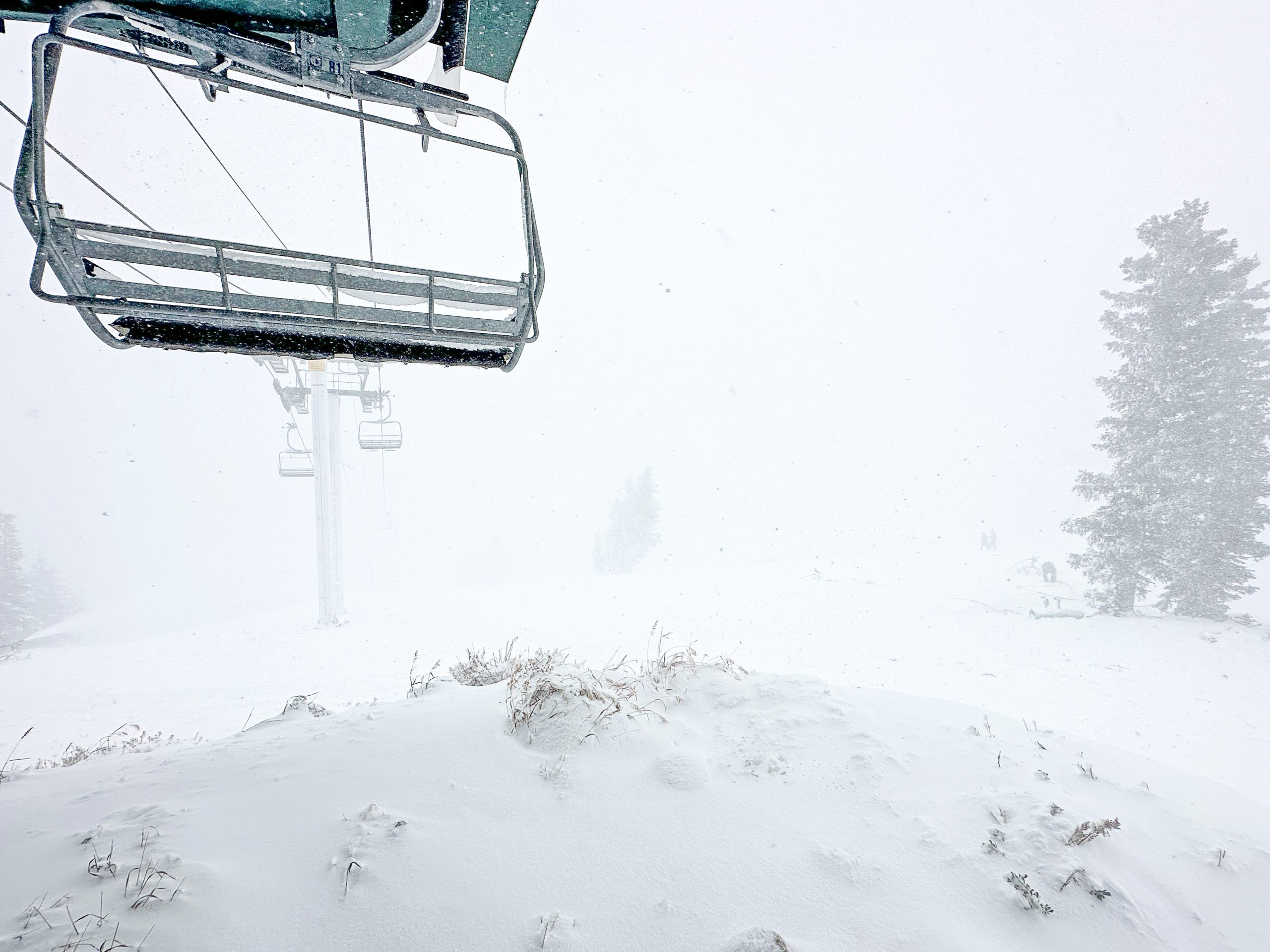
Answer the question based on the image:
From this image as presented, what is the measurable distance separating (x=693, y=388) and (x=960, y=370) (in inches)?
2573

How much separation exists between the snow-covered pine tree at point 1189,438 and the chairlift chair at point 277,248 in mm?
18282

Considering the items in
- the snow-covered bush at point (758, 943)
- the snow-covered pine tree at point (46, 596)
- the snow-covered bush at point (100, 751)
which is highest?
the snow-covered bush at point (758, 943)

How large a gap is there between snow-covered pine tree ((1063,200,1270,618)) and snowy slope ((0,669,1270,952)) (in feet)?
45.6

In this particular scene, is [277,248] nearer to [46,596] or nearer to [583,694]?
[583,694]

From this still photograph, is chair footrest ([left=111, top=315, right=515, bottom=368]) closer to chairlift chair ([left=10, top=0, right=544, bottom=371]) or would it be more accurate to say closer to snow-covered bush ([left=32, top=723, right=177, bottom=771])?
chairlift chair ([left=10, top=0, right=544, bottom=371])

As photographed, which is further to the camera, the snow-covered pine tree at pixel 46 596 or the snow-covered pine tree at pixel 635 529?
the snow-covered pine tree at pixel 635 529

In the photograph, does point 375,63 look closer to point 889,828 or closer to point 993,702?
point 889,828

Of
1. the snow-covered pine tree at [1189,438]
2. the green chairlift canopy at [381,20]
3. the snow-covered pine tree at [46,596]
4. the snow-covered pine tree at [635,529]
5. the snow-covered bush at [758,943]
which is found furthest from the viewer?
the snow-covered pine tree at [635,529]

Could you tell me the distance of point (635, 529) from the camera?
37500mm

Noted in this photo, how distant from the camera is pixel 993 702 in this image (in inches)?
329

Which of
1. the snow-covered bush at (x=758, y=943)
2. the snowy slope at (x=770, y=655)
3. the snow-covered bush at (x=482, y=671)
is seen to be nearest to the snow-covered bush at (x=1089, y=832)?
the snow-covered bush at (x=758, y=943)

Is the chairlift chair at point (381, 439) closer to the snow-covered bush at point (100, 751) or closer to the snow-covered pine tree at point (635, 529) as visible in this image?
the snow-covered bush at point (100, 751)

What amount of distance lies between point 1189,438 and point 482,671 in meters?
19.0

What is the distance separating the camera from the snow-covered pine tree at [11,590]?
30.1m
